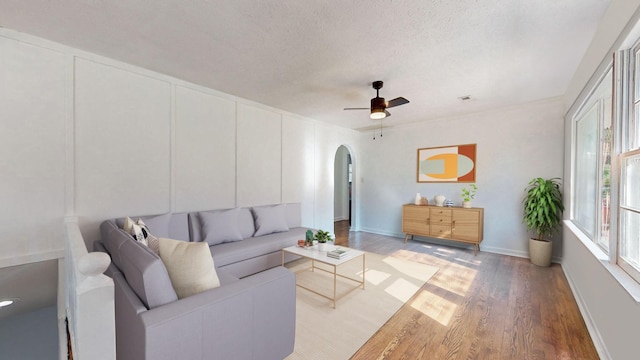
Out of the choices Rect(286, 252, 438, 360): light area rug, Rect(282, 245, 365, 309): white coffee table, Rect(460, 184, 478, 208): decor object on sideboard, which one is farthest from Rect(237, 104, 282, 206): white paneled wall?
Rect(460, 184, 478, 208): decor object on sideboard

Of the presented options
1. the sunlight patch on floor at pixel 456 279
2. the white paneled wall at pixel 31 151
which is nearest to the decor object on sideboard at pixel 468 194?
the sunlight patch on floor at pixel 456 279

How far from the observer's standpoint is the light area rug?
2.00 m

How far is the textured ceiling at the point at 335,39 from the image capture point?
1905 mm

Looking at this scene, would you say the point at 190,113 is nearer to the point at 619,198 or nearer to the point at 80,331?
the point at 80,331

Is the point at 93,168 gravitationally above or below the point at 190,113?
below

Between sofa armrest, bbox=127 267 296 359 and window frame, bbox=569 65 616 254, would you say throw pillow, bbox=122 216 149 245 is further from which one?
window frame, bbox=569 65 616 254

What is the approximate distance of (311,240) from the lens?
3230 millimetres

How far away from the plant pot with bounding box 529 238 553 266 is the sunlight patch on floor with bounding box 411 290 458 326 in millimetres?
2219

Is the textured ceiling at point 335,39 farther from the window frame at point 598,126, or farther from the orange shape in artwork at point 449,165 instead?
the orange shape in artwork at point 449,165

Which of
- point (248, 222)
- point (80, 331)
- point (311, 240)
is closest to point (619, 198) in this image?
point (311, 240)

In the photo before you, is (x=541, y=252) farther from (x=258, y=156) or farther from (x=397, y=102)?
(x=258, y=156)

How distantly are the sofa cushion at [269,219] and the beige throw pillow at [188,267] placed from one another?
7.10 ft

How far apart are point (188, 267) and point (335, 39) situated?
2.20 m

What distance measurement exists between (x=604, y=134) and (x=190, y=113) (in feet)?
15.1
